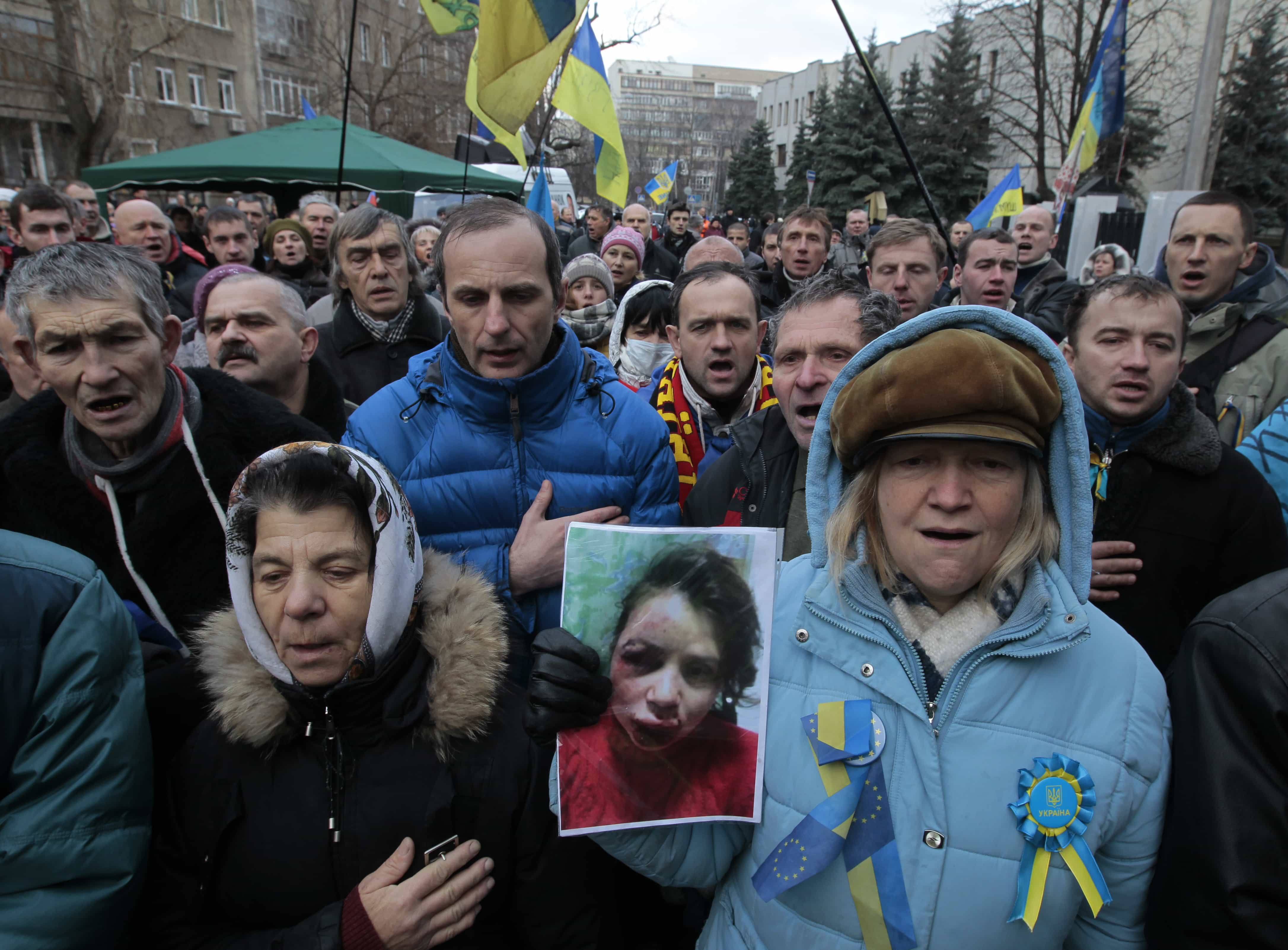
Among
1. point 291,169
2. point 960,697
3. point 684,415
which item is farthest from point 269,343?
point 291,169

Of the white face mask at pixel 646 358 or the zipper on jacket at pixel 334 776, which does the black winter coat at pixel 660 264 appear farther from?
the zipper on jacket at pixel 334 776

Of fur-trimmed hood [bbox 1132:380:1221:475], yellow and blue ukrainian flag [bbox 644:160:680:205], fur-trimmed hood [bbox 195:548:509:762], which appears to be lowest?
fur-trimmed hood [bbox 195:548:509:762]

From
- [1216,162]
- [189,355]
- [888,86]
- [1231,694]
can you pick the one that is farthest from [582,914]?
[888,86]

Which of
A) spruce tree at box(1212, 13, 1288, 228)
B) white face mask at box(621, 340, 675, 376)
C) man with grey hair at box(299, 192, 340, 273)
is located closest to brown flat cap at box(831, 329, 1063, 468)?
white face mask at box(621, 340, 675, 376)

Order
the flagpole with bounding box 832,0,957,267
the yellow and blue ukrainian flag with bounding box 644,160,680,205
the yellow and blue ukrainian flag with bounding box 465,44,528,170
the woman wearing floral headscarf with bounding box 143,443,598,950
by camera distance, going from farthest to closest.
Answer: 1. the yellow and blue ukrainian flag with bounding box 644,160,680,205
2. the yellow and blue ukrainian flag with bounding box 465,44,528,170
3. the flagpole with bounding box 832,0,957,267
4. the woman wearing floral headscarf with bounding box 143,443,598,950

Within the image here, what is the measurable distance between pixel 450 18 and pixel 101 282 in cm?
486

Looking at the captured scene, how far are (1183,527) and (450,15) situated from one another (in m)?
6.01

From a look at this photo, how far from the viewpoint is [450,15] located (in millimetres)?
6102

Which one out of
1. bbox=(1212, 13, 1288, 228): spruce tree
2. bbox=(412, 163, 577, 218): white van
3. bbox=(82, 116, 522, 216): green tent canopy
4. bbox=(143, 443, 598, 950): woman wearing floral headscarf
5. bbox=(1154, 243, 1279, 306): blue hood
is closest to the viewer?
bbox=(143, 443, 598, 950): woman wearing floral headscarf

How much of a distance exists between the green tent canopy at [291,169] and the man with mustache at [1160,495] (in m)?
9.20

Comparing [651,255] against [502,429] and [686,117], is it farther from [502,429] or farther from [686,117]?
[686,117]

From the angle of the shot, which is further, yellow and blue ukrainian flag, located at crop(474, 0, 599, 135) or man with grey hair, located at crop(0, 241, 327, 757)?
yellow and blue ukrainian flag, located at crop(474, 0, 599, 135)

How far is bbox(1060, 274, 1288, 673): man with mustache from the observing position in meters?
2.38

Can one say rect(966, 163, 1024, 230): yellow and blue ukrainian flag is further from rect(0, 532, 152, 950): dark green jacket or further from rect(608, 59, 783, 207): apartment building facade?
rect(608, 59, 783, 207): apartment building facade
